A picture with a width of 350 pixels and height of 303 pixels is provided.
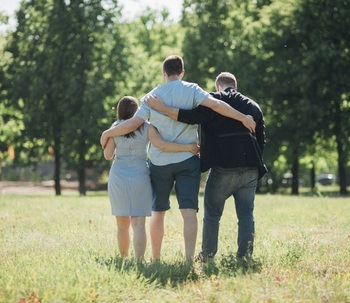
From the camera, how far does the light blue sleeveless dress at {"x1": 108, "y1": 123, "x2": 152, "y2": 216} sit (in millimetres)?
6477

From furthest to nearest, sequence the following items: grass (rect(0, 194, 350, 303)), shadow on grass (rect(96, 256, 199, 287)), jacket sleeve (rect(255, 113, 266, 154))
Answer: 1. jacket sleeve (rect(255, 113, 266, 154))
2. shadow on grass (rect(96, 256, 199, 287))
3. grass (rect(0, 194, 350, 303))

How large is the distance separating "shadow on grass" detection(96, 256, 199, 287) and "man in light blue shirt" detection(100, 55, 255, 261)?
50 cm

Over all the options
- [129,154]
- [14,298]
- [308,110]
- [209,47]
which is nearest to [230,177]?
[129,154]

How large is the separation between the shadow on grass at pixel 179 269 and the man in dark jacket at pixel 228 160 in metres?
0.28

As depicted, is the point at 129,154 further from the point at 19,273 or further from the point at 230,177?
A: the point at 19,273

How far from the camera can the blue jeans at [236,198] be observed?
259 inches

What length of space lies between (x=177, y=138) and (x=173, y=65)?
31.0 inches

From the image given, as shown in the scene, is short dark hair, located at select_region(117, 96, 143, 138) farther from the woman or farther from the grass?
the grass

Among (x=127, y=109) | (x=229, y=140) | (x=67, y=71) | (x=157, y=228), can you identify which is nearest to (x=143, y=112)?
(x=127, y=109)

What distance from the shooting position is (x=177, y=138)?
21.2ft

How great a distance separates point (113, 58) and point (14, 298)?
26836mm

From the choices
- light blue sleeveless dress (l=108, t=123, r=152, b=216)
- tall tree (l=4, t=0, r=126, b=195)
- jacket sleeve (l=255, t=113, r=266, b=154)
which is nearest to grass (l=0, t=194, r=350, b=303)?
light blue sleeveless dress (l=108, t=123, r=152, b=216)

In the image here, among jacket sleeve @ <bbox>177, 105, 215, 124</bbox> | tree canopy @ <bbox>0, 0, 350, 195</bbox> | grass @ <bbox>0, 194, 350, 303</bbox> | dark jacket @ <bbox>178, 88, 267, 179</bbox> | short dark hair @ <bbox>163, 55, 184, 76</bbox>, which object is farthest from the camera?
tree canopy @ <bbox>0, 0, 350, 195</bbox>

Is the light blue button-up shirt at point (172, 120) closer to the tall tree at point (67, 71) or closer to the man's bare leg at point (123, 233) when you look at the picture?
the man's bare leg at point (123, 233)
